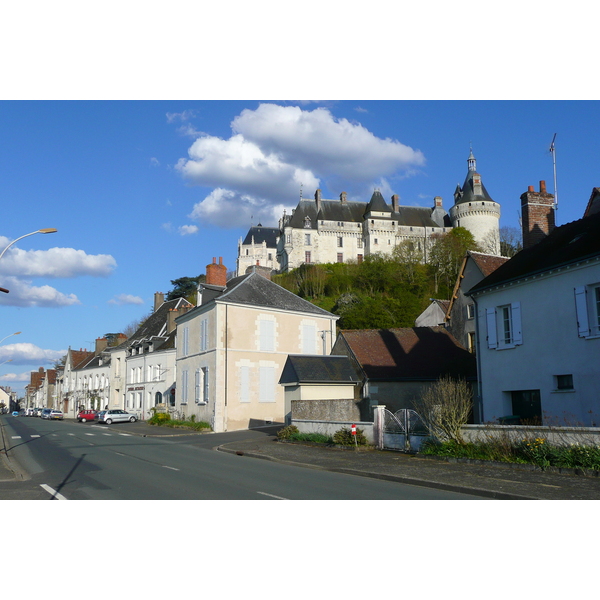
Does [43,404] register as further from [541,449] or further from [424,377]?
[541,449]

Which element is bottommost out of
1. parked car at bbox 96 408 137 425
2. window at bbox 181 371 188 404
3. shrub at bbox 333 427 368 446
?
parked car at bbox 96 408 137 425

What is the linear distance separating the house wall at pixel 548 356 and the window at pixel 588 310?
174 millimetres

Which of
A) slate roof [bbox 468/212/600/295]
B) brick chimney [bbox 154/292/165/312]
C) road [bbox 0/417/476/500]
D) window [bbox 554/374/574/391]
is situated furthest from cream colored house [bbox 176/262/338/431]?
brick chimney [bbox 154/292/165/312]

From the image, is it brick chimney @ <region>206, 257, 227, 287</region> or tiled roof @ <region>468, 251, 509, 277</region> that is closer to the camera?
tiled roof @ <region>468, 251, 509, 277</region>

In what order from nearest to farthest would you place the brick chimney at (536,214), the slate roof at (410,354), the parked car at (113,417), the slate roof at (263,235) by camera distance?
the brick chimney at (536,214) → the slate roof at (410,354) → the parked car at (113,417) → the slate roof at (263,235)

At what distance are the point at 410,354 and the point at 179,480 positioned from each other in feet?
60.2

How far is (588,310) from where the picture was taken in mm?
15336

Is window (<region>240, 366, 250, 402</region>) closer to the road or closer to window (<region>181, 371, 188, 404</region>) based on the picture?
window (<region>181, 371, 188, 404</region>)

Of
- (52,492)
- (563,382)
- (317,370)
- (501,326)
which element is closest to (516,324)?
(501,326)

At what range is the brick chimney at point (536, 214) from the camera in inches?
909

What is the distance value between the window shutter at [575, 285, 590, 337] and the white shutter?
11.2ft

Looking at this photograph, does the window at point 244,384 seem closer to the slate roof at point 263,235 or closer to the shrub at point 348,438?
the shrub at point 348,438

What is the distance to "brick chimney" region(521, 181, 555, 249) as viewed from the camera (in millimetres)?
23078

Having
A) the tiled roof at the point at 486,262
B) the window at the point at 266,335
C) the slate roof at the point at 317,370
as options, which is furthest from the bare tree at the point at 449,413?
the window at the point at 266,335
